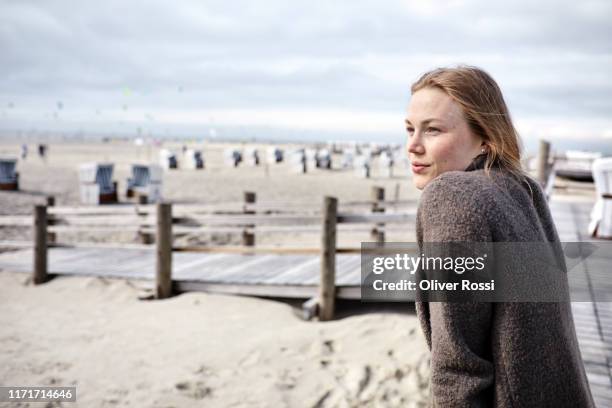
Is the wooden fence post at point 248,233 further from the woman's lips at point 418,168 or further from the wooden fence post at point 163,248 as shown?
the woman's lips at point 418,168

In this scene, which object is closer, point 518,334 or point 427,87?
point 518,334

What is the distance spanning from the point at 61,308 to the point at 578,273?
6516 mm

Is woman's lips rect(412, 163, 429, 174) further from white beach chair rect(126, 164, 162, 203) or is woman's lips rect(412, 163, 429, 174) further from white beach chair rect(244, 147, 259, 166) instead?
white beach chair rect(244, 147, 259, 166)

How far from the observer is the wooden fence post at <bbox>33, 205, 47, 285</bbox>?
7.65 m

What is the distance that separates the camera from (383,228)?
990cm

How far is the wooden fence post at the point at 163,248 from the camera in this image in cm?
694

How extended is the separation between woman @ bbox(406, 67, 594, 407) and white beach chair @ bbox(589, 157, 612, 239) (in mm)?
6803

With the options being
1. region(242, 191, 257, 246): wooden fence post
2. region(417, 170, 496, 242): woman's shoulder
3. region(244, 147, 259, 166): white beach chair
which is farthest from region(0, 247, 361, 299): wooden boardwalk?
region(244, 147, 259, 166): white beach chair

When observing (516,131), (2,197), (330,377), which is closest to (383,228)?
(330,377)

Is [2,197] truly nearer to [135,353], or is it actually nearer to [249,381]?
[135,353]

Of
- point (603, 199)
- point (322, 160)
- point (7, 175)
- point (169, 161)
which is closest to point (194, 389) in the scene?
point (603, 199)

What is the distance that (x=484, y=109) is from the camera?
1.18 m

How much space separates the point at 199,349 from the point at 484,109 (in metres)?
4.85

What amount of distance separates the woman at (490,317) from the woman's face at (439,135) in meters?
→ 0.01
